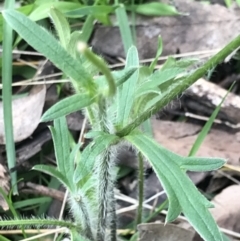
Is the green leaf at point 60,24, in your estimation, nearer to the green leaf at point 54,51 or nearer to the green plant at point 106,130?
the green plant at point 106,130

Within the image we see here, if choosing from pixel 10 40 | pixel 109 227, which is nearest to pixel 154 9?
pixel 10 40

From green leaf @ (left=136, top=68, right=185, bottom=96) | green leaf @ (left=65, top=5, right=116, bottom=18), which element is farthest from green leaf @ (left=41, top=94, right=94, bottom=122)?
green leaf @ (left=65, top=5, right=116, bottom=18)

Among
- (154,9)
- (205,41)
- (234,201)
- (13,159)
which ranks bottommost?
(234,201)

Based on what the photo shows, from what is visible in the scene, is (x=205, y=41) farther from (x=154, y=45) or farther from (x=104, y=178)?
(x=104, y=178)

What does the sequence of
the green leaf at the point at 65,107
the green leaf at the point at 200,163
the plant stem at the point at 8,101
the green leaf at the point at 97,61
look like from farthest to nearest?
the plant stem at the point at 8,101, the green leaf at the point at 200,163, the green leaf at the point at 65,107, the green leaf at the point at 97,61

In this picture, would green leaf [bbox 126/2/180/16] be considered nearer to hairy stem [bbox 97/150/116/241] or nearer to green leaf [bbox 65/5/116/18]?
green leaf [bbox 65/5/116/18]

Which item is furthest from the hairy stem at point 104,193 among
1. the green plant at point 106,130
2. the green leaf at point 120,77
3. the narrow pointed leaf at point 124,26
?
the narrow pointed leaf at point 124,26
